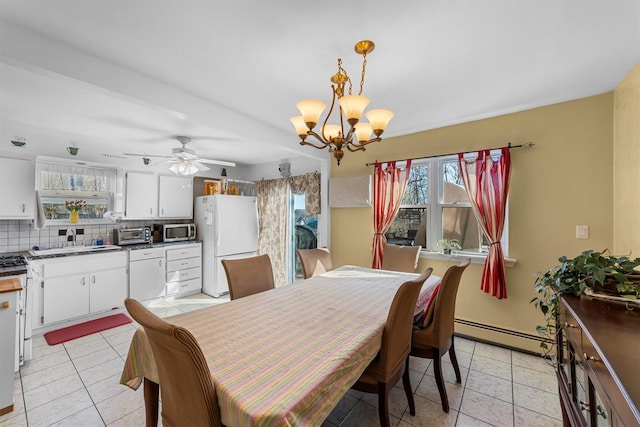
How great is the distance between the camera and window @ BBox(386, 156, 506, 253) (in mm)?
3094

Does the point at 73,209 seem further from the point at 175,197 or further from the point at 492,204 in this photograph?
the point at 492,204

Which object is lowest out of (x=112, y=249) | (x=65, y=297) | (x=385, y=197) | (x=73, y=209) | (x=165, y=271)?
(x=65, y=297)

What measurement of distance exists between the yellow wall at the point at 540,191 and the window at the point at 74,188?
15.2 feet

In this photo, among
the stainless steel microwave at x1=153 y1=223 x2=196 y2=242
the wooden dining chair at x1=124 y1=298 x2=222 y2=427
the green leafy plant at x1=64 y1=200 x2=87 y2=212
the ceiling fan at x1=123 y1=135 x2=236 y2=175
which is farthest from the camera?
the stainless steel microwave at x1=153 y1=223 x2=196 y2=242

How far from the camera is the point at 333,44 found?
1681 mm

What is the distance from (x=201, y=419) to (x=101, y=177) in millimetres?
4240

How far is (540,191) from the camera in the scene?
2.59 metres

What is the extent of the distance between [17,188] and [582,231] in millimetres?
6009

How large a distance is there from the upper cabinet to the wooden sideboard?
4.93 m

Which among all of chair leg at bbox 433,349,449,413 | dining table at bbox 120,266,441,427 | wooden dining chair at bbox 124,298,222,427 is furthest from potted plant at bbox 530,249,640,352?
wooden dining chair at bbox 124,298,222,427

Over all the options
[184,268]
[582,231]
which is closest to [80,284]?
[184,268]

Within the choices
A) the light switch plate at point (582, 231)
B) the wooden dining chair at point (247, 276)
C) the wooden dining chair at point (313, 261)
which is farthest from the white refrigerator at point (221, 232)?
the light switch plate at point (582, 231)

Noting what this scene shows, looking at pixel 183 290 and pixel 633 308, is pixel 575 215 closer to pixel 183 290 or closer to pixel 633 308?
pixel 633 308

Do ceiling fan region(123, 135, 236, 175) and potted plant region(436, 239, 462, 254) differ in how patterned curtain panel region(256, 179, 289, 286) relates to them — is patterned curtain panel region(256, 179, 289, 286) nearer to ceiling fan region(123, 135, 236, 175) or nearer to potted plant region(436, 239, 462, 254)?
ceiling fan region(123, 135, 236, 175)
